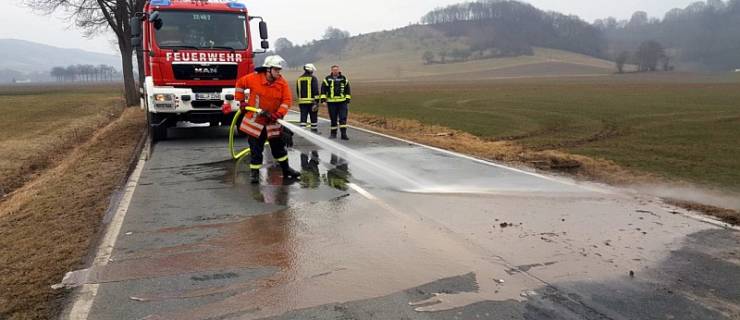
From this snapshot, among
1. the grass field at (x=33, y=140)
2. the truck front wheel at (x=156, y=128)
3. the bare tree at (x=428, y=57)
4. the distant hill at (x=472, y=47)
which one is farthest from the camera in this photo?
the bare tree at (x=428, y=57)

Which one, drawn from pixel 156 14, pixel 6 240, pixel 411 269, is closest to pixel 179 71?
pixel 156 14

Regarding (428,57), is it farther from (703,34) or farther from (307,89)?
(307,89)

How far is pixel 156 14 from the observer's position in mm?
11508

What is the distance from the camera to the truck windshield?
11.9 metres

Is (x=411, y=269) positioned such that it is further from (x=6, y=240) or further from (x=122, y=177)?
(x=122, y=177)

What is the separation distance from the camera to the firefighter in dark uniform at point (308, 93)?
13.4 metres

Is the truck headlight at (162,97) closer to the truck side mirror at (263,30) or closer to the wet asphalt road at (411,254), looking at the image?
the truck side mirror at (263,30)

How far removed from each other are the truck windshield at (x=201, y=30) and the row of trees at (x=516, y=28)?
5471 inches

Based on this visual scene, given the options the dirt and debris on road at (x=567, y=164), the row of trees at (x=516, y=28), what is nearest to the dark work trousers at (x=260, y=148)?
the dirt and debris on road at (x=567, y=164)

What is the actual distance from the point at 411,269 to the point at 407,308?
726mm

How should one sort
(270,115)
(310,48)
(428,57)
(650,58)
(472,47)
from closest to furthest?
(270,115)
(650,58)
(428,57)
(472,47)
(310,48)

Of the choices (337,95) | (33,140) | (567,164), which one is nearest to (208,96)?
(337,95)

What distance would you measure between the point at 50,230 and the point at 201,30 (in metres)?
7.31

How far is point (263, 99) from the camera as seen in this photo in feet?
26.5
